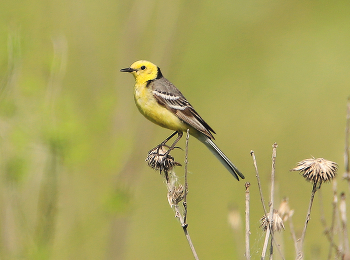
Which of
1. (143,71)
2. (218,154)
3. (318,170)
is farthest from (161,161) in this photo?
(143,71)

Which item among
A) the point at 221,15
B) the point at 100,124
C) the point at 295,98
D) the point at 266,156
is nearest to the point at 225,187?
the point at 266,156

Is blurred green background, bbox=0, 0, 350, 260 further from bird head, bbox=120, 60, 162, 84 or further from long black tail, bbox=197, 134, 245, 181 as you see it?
long black tail, bbox=197, 134, 245, 181

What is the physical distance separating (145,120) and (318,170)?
3.02m

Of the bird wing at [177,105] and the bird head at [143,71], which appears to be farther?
the bird head at [143,71]

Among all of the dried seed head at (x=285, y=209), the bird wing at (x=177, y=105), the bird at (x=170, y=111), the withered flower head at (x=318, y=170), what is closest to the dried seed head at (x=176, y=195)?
the dried seed head at (x=285, y=209)

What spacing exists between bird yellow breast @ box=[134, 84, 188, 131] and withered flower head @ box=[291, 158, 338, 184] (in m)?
2.09

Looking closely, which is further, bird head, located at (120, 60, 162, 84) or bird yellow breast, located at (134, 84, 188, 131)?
bird head, located at (120, 60, 162, 84)

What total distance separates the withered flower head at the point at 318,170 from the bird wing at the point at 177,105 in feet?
6.15

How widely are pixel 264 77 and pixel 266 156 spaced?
7.39 ft

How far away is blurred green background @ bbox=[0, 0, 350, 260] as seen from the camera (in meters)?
3.99

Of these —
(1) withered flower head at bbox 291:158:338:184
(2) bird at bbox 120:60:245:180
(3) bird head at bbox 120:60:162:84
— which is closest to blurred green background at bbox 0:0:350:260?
(3) bird head at bbox 120:60:162:84

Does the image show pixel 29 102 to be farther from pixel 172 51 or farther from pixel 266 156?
pixel 266 156

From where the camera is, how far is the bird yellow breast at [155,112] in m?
4.65

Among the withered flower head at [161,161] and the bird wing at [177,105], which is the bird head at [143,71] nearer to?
the bird wing at [177,105]
